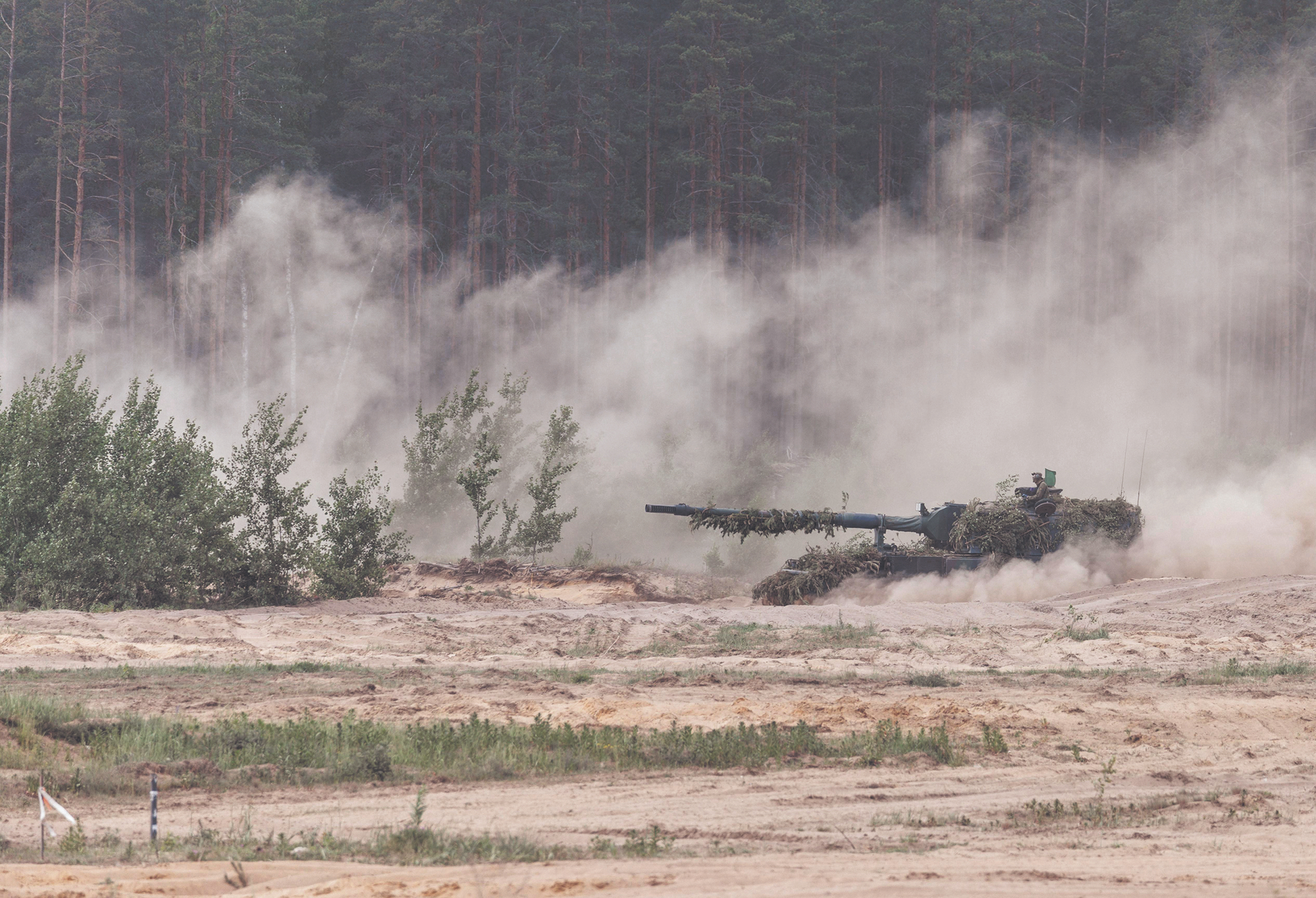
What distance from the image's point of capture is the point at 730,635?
72.1 feet

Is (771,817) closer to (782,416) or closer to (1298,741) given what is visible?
(1298,741)

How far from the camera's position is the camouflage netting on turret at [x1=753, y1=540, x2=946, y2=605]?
87.8 ft

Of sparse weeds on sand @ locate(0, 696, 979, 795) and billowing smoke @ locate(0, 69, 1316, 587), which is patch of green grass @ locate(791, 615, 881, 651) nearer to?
sparse weeds on sand @ locate(0, 696, 979, 795)

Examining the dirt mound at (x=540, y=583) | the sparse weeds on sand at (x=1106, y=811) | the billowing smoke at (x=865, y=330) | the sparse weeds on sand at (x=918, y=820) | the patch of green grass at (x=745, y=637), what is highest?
the billowing smoke at (x=865, y=330)

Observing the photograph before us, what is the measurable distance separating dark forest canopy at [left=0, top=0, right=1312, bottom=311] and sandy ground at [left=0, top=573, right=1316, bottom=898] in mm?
28366

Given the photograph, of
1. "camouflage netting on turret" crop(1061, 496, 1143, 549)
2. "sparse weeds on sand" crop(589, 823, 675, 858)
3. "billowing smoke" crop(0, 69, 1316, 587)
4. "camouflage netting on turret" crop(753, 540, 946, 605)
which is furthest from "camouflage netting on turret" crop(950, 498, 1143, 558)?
"billowing smoke" crop(0, 69, 1316, 587)

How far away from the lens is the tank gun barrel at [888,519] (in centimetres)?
2795

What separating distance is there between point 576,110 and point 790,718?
43.1m

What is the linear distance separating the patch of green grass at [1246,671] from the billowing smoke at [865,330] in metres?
29.9

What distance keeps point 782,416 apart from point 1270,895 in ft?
155

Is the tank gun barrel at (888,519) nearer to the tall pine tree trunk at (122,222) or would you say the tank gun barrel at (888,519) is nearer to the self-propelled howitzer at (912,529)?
the self-propelled howitzer at (912,529)

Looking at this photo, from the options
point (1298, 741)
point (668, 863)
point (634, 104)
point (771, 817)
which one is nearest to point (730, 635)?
point (1298, 741)

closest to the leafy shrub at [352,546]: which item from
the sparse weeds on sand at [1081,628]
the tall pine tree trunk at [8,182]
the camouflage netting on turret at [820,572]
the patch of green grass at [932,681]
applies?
the camouflage netting on turret at [820,572]

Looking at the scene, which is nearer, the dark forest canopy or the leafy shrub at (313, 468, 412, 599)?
the leafy shrub at (313, 468, 412, 599)
